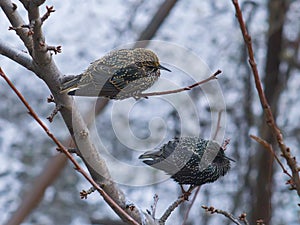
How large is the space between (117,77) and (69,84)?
0.60 ft

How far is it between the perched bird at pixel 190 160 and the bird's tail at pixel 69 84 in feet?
1.85

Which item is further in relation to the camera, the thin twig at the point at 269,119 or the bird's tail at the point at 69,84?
the bird's tail at the point at 69,84

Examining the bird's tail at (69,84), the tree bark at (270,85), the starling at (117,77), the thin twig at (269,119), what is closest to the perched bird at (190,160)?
the starling at (117,77)

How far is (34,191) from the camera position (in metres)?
4.14

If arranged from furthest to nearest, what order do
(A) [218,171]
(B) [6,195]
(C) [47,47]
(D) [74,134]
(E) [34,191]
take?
1. (B) [6,195]
2. (E) [34,191]
3. (A) [218,171]
4. (D) [74,134]
5. (C) [47,47]

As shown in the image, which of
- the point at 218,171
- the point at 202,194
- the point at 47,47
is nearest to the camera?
the point at 47,47

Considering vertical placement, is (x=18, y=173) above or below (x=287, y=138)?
below

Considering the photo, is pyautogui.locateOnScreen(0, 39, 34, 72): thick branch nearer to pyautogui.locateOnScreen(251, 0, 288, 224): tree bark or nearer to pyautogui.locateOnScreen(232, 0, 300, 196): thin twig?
pyautogui.locateOnScreen(232, 0, 300, 196): thin twig

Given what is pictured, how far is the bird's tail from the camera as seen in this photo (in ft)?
6.44

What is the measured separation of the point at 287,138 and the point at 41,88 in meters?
2.39

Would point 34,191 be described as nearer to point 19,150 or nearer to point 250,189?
point 19,150

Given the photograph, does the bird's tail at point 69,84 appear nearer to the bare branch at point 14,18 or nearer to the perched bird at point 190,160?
the bare branch at point 14,18

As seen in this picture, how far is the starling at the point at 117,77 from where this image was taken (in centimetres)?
200

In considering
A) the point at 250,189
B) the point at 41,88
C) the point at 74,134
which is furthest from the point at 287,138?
the point at 74,134
